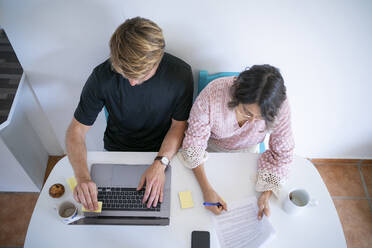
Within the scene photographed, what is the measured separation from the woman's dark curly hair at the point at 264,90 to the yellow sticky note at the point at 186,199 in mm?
453

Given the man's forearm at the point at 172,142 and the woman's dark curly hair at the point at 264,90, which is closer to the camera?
the woman's dark curly hair at the point at 264,90

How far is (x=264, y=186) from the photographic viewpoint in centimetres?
116

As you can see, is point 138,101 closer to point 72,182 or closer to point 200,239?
point 72,182

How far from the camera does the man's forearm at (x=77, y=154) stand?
1.16m

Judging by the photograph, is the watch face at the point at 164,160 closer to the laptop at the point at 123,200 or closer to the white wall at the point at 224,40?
the laptop at the point at 123,200

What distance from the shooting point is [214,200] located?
1.11 meters

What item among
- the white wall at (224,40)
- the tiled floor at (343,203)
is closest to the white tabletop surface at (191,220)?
the white wall at (224,40)

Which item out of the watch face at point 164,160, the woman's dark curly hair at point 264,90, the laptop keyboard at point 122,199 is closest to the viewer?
the woman's dark curly hair at point 264,90

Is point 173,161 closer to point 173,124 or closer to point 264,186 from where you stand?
point 173,124

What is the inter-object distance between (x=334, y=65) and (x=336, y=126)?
0.58m

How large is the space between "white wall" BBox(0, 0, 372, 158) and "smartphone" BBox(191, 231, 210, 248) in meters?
0.88

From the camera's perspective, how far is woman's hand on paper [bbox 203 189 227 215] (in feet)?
3.60

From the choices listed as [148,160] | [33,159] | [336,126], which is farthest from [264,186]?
[33,159]

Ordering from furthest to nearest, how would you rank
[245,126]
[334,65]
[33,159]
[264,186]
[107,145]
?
[33,159], [107,145], [334,65], [245,126], [264,186]
